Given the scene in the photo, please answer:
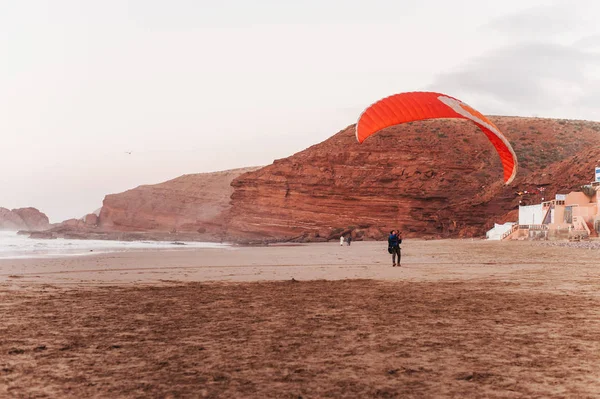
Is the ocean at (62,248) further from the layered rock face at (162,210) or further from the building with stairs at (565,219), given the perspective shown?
the layered rock face at (162,210)

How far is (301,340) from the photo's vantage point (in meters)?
5.70

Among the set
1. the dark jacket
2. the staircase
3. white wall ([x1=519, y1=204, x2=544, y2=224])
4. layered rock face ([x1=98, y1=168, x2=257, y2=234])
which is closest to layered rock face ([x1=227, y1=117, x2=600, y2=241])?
white wall ([x1=519, y1=204, x2=544, y2=224])

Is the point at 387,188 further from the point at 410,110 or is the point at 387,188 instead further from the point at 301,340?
the point at 301,340

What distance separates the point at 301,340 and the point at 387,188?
46.7 meters

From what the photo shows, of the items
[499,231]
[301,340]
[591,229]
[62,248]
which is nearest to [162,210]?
[62,248]

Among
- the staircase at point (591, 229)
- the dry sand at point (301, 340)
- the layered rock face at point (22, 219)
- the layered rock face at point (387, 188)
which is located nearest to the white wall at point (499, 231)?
the layered rock face at point (387, 188)

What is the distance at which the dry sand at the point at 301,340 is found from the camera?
13.4 feet

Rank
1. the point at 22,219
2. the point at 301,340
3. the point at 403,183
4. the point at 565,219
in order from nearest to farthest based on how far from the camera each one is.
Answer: the point at 301,340, the point at 565,219, the point at 403,183, the point at 22,219

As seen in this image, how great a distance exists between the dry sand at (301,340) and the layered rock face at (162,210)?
64135mm

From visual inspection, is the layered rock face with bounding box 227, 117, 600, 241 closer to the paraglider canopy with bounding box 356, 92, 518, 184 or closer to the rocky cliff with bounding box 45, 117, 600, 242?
the rocky cliff with bounding box 45, 117, 600, 242

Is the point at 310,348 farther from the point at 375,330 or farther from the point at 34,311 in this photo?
the point at 34,311

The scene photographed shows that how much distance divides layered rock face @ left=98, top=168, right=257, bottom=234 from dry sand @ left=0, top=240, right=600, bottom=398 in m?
64.1

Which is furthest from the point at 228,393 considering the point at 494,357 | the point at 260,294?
the point at 260,294

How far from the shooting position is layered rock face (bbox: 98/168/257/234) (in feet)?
261
